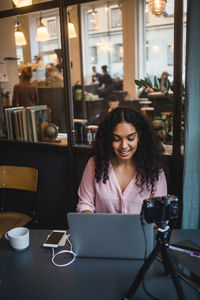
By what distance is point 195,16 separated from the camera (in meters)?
1.55

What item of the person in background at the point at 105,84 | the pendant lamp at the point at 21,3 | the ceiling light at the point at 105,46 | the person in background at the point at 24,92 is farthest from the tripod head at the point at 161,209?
the ceiling light at the point at 105,46

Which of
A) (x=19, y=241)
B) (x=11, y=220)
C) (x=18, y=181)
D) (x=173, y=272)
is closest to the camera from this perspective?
(x=173, y=272)

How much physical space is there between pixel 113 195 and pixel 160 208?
695 mm

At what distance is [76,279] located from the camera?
3.51ft

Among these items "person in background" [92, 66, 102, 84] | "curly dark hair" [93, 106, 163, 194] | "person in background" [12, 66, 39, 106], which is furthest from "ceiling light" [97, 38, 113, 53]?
"curly dark hair" [93, 106, 163, 194]

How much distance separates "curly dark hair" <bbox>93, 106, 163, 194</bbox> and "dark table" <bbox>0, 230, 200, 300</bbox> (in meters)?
0.54

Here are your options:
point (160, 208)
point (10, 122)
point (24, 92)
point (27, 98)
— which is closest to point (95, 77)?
point (24, 92)

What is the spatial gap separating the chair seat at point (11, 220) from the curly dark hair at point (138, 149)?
975 mm

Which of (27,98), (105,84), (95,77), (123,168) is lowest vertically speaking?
(123,168)

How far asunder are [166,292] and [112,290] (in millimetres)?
183

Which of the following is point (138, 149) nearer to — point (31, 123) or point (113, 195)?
point (113, 195)

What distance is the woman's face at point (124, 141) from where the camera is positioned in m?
1.51

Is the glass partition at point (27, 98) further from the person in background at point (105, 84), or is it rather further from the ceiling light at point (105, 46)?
the ceiling light at point (105, 46)

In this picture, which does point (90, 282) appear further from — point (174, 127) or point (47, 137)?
point (47, 137)
